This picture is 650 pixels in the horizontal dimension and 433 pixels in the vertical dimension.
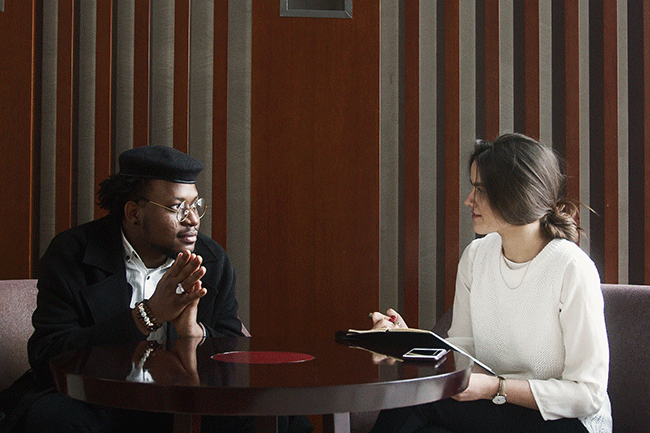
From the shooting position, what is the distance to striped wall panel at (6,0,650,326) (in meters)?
2.62

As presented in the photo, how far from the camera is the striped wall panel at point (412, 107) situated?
2623mm

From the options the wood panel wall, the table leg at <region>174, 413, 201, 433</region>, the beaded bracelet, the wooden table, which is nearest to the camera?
the wooden table

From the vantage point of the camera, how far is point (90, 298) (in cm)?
196

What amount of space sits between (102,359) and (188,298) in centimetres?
35

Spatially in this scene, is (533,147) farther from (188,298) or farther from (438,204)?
(188,298)

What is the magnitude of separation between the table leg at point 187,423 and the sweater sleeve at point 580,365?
925 mm

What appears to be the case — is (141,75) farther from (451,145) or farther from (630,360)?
(630,360)

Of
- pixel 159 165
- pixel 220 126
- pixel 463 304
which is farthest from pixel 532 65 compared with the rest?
pixel 159 165

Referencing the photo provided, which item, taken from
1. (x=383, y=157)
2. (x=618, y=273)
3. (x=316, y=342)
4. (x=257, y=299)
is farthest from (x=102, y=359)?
(x=618, y=273)

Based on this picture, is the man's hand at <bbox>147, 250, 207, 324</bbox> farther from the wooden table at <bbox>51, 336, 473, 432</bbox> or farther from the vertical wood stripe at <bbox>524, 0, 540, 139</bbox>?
the vertical wood stripe at <bbox>524, 0, 540, 139</bbox>

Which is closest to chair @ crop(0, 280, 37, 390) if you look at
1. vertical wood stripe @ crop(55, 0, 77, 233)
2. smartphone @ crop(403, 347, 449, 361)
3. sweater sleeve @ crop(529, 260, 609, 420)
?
vertical wood stripe @ crop(55, 0, 77, 233)

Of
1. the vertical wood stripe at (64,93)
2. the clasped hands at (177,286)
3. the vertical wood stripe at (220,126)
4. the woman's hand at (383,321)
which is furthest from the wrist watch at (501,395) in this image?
the vertical wood stripe at (64,93)

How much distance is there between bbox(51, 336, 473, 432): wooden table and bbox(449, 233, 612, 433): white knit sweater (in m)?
0.43

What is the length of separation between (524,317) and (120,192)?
1426 mm
